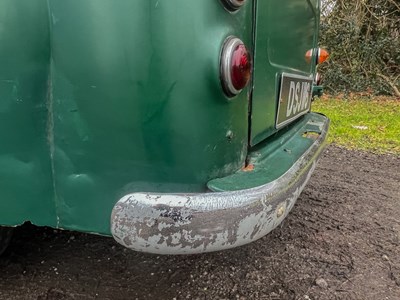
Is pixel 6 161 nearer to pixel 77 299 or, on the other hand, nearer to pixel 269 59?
pixel 77 299

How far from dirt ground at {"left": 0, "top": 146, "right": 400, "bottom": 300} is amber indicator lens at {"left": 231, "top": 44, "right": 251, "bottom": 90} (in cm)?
111

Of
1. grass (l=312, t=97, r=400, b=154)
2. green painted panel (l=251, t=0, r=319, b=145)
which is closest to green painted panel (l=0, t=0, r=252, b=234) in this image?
green painted panel (l=251, t=0, r=319, b=145)

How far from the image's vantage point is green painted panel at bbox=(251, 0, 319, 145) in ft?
5.93

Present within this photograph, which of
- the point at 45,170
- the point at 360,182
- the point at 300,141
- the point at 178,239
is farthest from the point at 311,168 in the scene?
the point at 360,182

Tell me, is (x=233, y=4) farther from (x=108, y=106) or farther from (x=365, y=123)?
(x=365, y=123)

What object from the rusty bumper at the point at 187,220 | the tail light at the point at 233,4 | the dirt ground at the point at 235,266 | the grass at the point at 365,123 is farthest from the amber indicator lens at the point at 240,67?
the grass at the point at 365,123

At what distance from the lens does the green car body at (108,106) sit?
1396 mm

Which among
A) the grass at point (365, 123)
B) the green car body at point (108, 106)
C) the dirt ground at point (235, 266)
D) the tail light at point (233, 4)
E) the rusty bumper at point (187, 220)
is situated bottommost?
the grass at point (365, 123)

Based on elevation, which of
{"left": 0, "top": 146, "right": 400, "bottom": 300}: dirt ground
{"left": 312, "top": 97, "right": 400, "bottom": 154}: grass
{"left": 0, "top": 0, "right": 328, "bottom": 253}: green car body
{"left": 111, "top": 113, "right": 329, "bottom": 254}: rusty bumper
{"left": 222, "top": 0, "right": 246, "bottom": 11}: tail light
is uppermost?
{"left": 222, "top": 0, "right": 246, "bottom": 11}: tail light

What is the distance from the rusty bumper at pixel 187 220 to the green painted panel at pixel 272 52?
0.47 m

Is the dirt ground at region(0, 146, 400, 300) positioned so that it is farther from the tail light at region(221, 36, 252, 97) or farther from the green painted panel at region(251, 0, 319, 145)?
the tail light at region(221, 36, 252, 97)

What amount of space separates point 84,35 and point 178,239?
0.73 m

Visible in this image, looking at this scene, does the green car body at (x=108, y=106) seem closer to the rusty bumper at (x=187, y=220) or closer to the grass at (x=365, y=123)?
the rusty bumper at (x=187, y=220)

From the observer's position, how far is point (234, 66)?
150 centimetres
